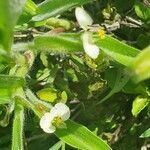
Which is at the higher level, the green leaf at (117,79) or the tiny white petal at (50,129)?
the green leaf at (117,79)

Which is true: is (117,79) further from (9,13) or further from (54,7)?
(9,13)

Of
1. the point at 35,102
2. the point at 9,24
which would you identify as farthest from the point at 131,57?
the point at 9,24

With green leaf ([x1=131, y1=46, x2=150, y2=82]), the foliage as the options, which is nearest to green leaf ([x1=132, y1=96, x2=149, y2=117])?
the foliage

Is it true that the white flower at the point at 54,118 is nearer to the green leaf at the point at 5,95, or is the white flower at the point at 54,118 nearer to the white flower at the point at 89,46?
the green leaf at the point at 5,95

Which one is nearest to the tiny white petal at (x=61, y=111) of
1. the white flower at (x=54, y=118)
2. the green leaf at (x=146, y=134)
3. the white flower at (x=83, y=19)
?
the white flower at (x=54, y=118)

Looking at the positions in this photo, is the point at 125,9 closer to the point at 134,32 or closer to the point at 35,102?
the point at 134,32

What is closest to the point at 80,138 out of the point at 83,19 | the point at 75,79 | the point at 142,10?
the point at 83,19

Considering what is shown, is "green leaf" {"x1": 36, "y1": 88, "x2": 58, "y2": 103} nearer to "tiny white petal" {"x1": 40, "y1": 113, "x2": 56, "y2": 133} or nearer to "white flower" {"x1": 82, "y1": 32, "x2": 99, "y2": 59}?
"tiny white petal" {"x1": 40, "y1": 113, "x2": 56, "y2": 133}
